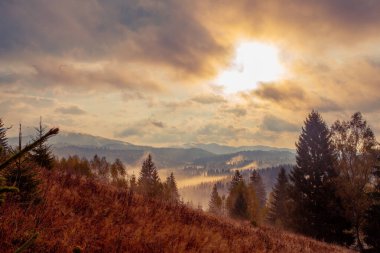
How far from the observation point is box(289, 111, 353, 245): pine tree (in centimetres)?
3072

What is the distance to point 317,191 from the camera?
3269cm

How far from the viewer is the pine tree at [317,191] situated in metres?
30.7

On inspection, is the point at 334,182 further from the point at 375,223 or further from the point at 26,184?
the point at 26,184

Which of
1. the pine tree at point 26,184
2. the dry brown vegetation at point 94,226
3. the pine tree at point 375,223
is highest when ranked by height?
the pine tree at point 26,184

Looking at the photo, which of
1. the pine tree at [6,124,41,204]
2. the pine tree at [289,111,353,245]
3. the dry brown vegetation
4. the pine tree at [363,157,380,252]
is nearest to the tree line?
the pine tree at [289,111,353,245]

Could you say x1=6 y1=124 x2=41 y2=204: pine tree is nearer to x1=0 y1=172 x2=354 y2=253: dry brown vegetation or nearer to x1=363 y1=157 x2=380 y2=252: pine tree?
x1=0 y1=172 x2=354 y2=253: dry brown vegetation

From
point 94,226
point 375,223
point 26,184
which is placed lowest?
point 375,223

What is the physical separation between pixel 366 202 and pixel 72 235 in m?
29.0

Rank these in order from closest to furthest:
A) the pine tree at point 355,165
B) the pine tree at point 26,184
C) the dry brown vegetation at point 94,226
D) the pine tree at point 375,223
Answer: the dry brown vegetation at point 94,226 < the pine tree at point 26,184 < the pine tree at point 375,223 < the pine tree at point 355,165

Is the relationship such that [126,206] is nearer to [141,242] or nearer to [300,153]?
[141,242]

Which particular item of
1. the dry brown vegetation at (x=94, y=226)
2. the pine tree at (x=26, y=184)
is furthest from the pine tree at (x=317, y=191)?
the pine tree at (x=26, y=184)

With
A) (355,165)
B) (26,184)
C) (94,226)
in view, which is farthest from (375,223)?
(26,184)

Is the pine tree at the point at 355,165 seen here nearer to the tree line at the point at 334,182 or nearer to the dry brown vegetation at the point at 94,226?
the tree line at the point at 334,182

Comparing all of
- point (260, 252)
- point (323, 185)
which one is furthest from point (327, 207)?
point (260, 252)
